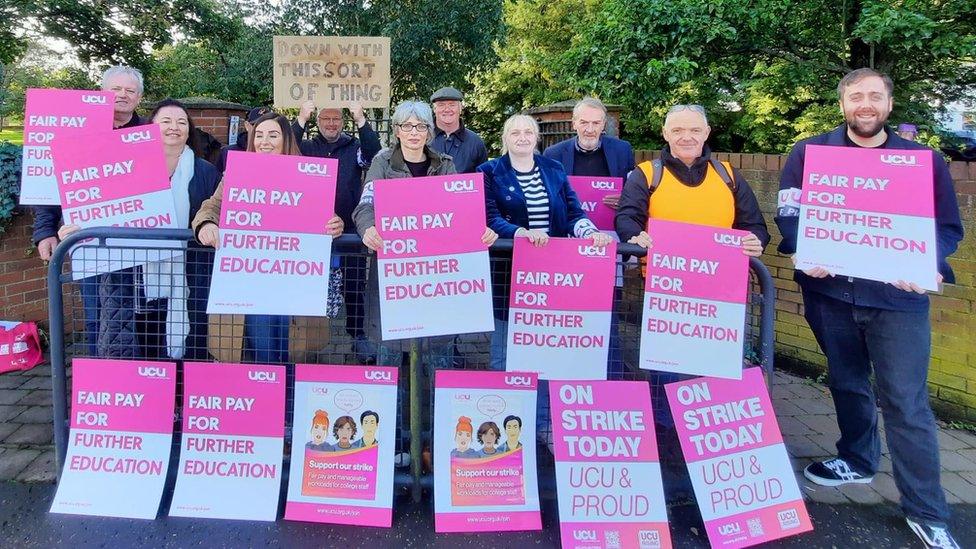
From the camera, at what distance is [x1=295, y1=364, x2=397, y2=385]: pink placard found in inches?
107

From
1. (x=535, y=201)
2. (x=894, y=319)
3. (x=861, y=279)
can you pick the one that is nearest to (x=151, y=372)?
(x=535, y=201)

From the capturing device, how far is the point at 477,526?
2.60 meters

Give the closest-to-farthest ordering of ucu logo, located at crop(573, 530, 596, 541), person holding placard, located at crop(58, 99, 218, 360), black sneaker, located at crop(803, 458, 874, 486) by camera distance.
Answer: ucu logo, located at crop(573, 530, 596, 541)
person holding placard, located at crop(58, 99, 218, 360)
black sneaker, located at crop(803, 458, 874, 486)

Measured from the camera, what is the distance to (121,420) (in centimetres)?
274

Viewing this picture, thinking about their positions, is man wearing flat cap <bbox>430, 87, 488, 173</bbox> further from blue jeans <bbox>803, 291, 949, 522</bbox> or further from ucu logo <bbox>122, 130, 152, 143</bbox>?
blue jeans <bbox>803, 291, 949, 522</bbox>

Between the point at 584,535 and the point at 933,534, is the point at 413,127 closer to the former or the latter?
the point at 584,535

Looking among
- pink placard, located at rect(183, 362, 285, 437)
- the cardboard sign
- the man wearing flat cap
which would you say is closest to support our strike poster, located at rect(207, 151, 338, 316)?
pink placard, located at rect(183, 362, 285, 437)

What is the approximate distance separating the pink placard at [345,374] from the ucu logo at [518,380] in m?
0.52

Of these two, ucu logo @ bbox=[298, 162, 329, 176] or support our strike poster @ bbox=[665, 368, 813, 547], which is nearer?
support our strike poster @ bbox=[665, 368, 813, 547]

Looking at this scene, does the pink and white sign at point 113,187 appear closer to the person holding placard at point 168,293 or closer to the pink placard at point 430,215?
the person holding placard at point 168,293

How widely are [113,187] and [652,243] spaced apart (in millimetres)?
2531

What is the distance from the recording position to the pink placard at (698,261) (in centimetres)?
264

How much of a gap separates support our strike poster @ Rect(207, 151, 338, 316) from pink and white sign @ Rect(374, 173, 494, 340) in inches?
11.6

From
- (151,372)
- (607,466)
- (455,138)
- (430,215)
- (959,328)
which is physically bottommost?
(607,466)
